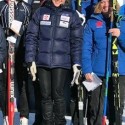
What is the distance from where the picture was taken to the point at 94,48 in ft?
18.1

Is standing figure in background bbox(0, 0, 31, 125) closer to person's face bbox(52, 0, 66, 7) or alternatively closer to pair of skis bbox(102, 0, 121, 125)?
person's face bbox(52, 0, 66, 7)

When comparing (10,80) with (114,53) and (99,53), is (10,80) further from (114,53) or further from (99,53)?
(114,53)

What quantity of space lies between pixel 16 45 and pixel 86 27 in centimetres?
109

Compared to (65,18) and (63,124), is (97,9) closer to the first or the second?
Answer: (65,18)

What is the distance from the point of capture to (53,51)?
5.43 m

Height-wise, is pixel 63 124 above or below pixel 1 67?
below

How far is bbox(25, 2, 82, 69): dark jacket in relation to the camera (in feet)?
17.8

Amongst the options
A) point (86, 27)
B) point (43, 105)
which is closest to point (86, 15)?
point (86, 27)

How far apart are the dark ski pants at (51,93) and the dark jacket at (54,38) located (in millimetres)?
105

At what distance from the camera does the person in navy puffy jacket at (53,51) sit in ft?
17.8

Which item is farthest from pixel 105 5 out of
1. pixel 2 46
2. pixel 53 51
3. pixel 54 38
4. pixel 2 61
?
pixel 2 61

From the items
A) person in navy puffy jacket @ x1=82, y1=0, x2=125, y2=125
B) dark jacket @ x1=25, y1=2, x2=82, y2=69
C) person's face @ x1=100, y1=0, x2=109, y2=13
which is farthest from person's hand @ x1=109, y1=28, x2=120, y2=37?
dark jacket @ x1=25, y1=2, x2=82, y2=69

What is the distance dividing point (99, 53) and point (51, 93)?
778mm

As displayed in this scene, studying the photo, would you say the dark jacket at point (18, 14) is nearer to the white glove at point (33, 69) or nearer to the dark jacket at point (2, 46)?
the dark jacket at point (2, 46)
